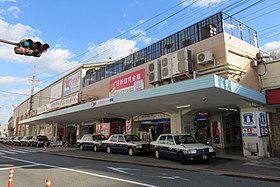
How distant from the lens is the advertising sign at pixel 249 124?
14665mm

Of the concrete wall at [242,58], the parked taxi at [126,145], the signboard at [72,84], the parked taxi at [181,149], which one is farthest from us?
the signboard at [72,84]

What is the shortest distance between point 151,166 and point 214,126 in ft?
36.3

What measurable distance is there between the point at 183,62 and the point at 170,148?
6.31 metres

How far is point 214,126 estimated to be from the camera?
2141 cm

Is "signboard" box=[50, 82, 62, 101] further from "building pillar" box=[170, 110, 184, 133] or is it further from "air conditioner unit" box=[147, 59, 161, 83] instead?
"building pillar" box=[170, 110, 184, 133]

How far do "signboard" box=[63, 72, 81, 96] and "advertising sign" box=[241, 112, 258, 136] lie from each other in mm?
25204

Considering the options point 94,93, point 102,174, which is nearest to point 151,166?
point 102,174

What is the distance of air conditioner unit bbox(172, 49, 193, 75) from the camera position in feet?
54.3

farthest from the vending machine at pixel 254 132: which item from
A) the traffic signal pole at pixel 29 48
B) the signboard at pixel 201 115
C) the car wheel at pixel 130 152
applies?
the traffic signal pole at pixel 29 48

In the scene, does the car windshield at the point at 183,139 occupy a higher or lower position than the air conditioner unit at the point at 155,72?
lower

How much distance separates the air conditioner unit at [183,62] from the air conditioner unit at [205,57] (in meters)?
0.72

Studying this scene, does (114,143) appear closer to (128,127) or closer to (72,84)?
(128,127)

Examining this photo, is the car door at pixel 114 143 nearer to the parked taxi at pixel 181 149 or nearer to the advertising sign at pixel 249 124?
the parked taxi at pixel 181 149

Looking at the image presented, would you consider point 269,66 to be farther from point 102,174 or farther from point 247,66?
point 102,174
